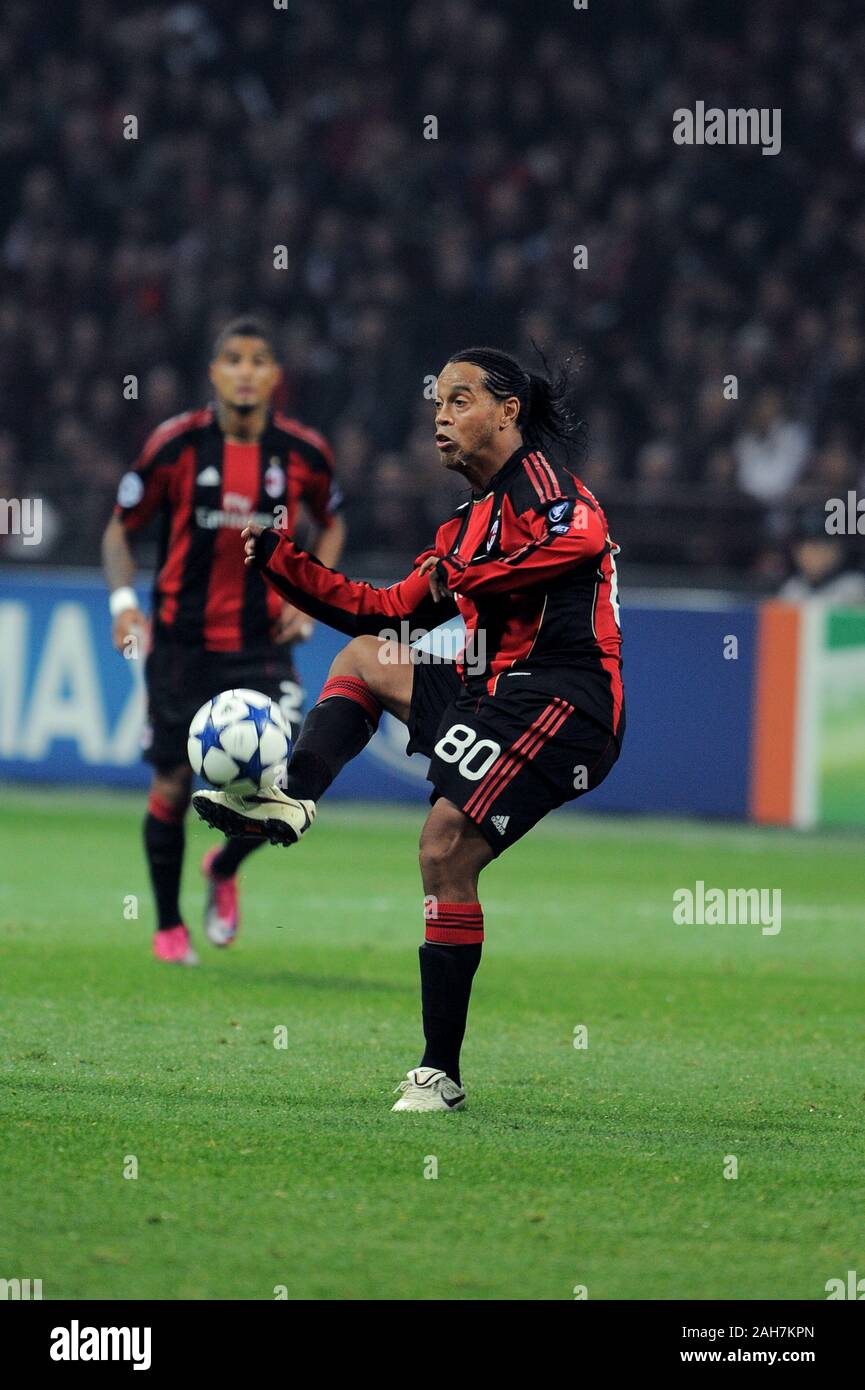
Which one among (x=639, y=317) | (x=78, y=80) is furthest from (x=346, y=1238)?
(x=78, y=80)

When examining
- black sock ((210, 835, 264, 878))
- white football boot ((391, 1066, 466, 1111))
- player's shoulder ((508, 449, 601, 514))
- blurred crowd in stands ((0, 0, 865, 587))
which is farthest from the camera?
blurred crowd in stands ((0, 0, 865, 587))

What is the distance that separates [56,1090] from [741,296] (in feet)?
42.9

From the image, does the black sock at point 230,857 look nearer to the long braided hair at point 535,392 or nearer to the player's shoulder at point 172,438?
the player's shoulder at point 172,438

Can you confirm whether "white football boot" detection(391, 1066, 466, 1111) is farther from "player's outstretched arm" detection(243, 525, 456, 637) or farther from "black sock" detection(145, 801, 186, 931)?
"black sock" detection(145, 801, 186, 931)

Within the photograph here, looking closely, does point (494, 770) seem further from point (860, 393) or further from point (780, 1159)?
point (860, 393)

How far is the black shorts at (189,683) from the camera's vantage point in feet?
26.7

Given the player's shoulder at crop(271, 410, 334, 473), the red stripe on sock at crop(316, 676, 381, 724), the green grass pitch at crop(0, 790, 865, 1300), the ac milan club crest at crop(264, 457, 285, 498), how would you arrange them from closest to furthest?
the green grass pitch at crop(0, 790, 865, 1300), the red stripe on sock at crop(316, 676, 381, 724), the ac milan club crest at crop(264, 457, 285, 498), the player's shoulder at crop(271, 410, 334, 473)

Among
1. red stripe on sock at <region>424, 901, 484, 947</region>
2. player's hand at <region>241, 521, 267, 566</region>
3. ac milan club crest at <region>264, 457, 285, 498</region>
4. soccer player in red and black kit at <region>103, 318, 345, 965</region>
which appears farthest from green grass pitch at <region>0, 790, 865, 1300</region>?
ac milan club crest at <region>264, 457, 285, 498</region>

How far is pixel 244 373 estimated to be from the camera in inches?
324

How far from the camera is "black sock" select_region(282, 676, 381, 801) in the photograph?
5.53 m

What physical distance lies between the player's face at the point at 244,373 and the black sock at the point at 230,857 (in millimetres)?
1775

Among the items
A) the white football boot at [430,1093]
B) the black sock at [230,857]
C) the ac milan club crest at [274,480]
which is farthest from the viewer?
the ac milan club crest at [274,480]

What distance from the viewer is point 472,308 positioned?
1717 cm

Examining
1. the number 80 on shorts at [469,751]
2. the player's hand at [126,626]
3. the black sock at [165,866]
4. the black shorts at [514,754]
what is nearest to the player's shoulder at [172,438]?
the player's hand at [126,626]
